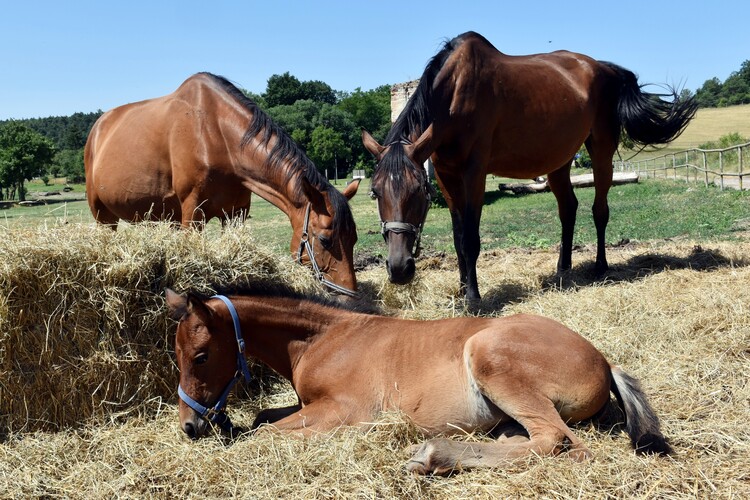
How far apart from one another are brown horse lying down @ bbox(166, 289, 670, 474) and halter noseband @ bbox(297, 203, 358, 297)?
2.75 ft

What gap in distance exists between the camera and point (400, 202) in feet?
17.0

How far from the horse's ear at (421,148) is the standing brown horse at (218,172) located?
60 centimetres

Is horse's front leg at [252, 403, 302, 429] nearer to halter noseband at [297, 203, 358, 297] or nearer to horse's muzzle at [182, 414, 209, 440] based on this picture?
horse's muzzle at [182, 414, 209, 440]

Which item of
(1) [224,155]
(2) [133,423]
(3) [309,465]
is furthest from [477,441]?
(1) [224,155]

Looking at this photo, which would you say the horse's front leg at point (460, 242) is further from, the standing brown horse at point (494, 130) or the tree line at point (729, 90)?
the tree line at point (729, 90)

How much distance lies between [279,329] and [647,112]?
6099 mm

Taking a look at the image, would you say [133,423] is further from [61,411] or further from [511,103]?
[511,103]

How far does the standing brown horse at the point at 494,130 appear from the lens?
532cm

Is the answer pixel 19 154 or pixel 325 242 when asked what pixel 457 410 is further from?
pixel 19 154

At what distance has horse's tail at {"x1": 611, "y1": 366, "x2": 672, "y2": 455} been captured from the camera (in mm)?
3082

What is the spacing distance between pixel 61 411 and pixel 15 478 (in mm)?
737

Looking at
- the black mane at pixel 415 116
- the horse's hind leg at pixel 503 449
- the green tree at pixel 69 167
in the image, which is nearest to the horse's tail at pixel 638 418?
the horse's hind leg at pixel 503 449

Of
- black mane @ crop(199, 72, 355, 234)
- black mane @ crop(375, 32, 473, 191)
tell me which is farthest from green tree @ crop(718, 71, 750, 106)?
black mane @ crop(199, 72, 355, 234)

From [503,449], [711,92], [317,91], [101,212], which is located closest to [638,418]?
[503,449]
